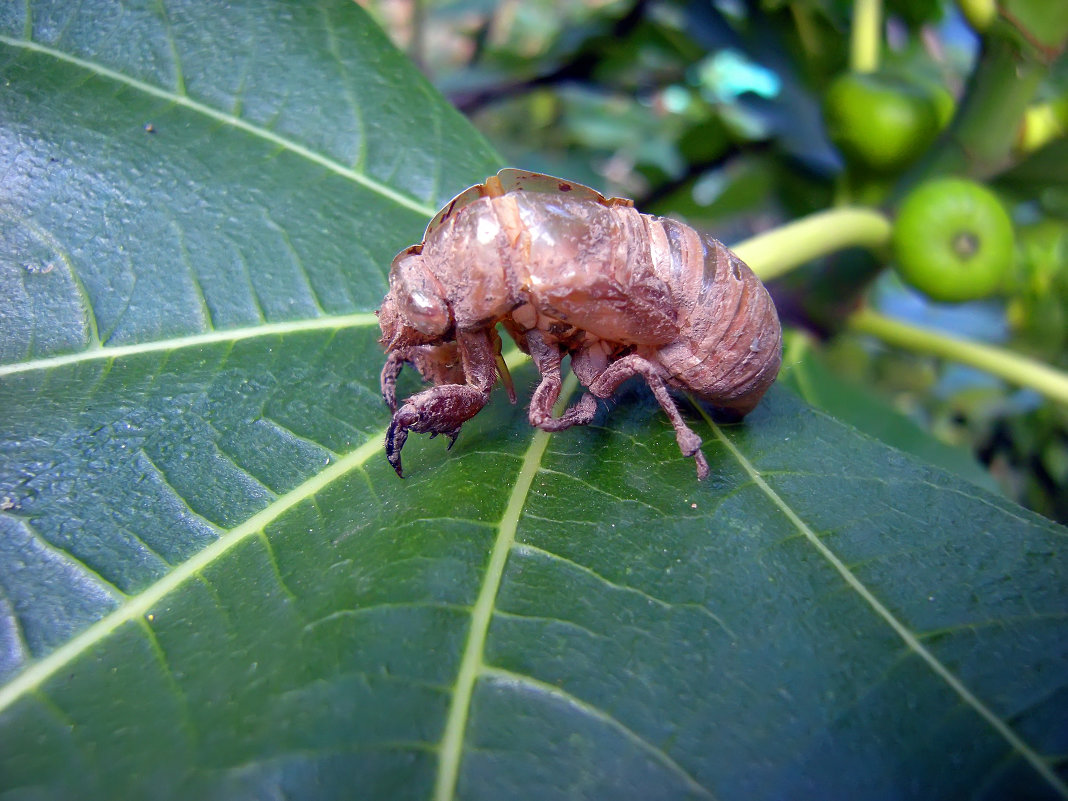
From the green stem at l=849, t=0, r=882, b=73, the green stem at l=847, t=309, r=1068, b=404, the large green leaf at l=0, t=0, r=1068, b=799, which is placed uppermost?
the green stem at l=849, t=0, r=882, b=73

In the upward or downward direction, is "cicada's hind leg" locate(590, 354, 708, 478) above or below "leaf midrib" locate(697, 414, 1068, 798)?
above

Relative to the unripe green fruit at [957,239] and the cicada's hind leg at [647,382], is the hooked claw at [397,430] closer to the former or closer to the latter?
the cicada's hind leg at [647,382]

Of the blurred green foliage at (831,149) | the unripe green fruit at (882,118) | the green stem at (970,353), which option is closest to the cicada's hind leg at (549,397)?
the blurred green foliage at (831,149)

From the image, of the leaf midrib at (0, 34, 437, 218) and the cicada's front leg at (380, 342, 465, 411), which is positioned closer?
the cicada's front leg at (380, 342, 465, 411)

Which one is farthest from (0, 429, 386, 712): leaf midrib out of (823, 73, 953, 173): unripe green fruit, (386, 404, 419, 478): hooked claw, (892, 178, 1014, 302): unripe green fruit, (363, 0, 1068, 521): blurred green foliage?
(823, 73, 953, 173): unripe green fruit

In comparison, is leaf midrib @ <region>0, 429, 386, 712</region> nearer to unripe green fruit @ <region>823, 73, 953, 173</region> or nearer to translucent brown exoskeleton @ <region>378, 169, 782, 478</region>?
translucent brown exoskeleton @ <region>378, 169, 782, 478</region>

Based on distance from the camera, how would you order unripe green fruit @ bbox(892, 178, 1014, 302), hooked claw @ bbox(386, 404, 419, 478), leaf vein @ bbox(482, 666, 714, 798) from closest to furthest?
leaf vein @ bbox(482, 666, 714, 798) → hooked claw @ bbox(386, 404, 419, 478) → unripe green fruit @ bbox(892, 178, 1014, 302)

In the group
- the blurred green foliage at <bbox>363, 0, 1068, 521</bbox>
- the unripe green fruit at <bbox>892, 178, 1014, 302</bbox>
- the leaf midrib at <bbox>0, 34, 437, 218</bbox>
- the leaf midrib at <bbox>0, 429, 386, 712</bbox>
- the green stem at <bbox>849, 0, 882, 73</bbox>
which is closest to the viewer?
the leaf midrib at <bbox>0, 429, 386, 712</bbox>
